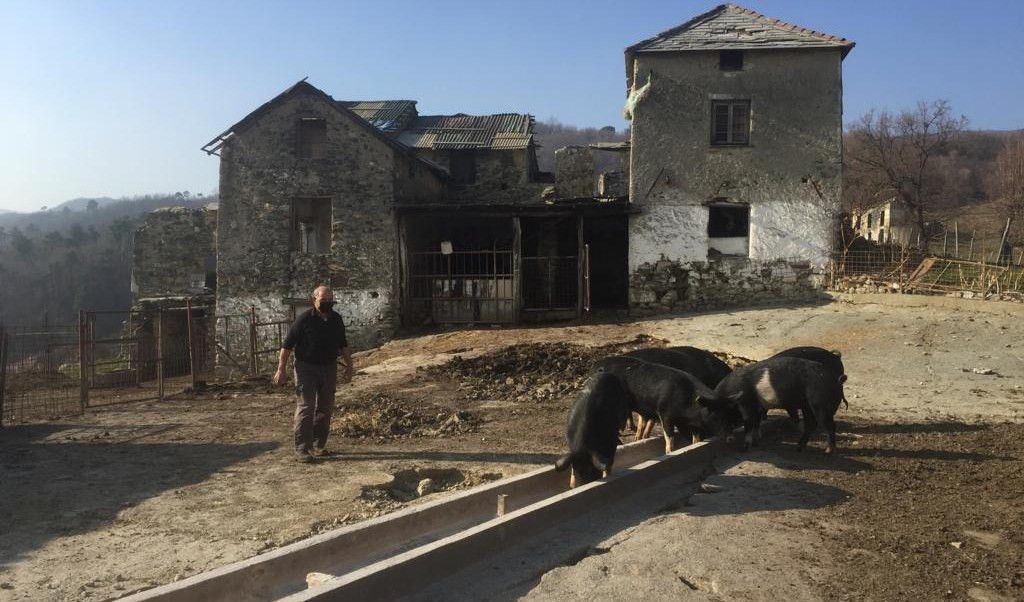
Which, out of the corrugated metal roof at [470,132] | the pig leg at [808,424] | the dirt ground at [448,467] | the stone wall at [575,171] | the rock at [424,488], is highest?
the corrugated metal roof at [470,132]

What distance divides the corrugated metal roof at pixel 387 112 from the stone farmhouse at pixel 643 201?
663cm

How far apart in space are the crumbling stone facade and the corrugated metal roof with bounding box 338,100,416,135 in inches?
417

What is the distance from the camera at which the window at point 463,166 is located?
26.2 meters

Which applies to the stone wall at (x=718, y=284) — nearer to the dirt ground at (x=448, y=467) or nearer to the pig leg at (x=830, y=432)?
the dirt ground at (x=448, y=467)

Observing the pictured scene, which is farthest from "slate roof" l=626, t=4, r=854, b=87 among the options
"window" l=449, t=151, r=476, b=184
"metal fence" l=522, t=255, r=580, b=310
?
"window" l=449, t=151, r=476, b=184

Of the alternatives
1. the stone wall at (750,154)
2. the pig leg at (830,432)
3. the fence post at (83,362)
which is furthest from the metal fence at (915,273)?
the fence post at (83,362)

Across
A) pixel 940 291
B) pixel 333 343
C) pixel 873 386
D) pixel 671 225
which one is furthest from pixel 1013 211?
pixel 333 343

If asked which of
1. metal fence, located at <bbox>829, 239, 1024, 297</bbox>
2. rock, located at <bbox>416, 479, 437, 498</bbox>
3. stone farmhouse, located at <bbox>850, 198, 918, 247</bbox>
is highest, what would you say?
stone farmhouse, located at <bbox>850, 198, 918, 247</bbox>

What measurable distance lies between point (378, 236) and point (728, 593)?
16976mm

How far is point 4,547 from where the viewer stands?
16.6ft

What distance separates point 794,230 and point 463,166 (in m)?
12.1

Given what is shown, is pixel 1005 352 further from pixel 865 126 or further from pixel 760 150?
pixel 865 126

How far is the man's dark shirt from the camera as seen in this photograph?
7.42 meters

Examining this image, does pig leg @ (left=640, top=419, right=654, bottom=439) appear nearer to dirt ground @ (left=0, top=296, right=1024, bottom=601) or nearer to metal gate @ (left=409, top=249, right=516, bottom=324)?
dirt ground @ (left=0, top=296, right=1024, bottom=601)
